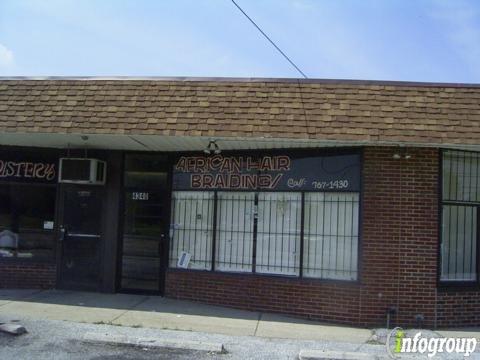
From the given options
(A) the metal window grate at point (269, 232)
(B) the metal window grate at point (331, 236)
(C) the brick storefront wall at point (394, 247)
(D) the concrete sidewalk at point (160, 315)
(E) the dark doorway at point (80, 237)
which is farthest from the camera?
(E) the dark doorway at point (80, 237)

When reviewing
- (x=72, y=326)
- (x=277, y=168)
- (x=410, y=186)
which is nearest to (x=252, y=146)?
(x=277, y=168)

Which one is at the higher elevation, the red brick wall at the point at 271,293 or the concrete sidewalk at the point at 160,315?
the red brick wall at the point at 271,293

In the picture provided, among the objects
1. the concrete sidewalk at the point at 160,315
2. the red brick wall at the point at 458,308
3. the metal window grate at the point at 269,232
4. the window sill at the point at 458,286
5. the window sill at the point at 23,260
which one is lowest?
the concrete sidewalk at the point at 160,315

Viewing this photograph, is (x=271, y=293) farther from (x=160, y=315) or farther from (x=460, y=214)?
(x=460, y=214)

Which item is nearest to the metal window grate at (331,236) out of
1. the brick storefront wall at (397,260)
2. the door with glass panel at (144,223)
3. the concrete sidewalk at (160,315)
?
the brick storefront wall at (397,260)

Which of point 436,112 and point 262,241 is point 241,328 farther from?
point 436,112

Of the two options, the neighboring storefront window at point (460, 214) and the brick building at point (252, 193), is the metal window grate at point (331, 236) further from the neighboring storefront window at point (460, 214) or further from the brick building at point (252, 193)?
the neighboring storefront window at point (460, 214)

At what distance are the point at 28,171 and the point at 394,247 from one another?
274 inches

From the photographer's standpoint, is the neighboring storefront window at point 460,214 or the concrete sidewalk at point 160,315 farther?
the neighboring storefront window at point 460,214

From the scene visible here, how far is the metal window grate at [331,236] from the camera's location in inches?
376

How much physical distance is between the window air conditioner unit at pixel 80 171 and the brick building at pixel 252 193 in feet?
0.09

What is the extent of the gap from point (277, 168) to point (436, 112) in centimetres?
276

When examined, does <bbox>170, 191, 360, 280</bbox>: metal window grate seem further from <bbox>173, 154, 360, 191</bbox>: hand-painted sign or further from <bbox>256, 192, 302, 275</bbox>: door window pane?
<bbox>173, 154, 360, 191</bbox>: hand-painted sign

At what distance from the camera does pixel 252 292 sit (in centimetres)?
999
